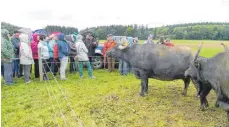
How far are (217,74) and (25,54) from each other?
26.4 ft

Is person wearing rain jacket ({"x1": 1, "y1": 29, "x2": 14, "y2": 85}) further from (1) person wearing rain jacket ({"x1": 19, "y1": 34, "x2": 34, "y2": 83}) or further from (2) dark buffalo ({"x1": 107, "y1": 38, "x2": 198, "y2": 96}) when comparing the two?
(2) dark buffalo ({"x1": 107, "y1": 38, "x2": 198, "y2": 96})

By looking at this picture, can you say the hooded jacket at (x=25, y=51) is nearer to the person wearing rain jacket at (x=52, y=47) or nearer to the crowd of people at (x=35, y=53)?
the crowd of people at (x=35, y=53)

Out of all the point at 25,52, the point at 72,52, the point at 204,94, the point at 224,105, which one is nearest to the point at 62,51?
the point at 25,52

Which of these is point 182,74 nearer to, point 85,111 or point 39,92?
point 85,111

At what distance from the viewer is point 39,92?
9.85 m

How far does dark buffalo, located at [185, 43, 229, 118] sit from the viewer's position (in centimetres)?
596

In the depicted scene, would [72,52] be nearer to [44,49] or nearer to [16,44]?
[44,49]

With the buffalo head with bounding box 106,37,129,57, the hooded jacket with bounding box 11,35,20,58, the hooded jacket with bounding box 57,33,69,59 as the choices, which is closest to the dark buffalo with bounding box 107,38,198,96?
the buffalo head with bounding box 106,37,129,57

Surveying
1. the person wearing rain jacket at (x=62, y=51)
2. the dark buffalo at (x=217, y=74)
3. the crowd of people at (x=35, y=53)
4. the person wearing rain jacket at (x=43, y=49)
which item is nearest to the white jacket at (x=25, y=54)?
the crowd of people at (x=35, y=53)

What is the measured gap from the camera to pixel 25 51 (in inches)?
438

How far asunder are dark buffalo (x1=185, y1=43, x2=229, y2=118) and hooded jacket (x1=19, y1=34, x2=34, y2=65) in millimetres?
7162

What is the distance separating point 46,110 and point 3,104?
1.81 m

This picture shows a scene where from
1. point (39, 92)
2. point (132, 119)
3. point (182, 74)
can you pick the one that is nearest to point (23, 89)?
point (39, 92)

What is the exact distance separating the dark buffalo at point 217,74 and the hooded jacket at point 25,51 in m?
7.16
